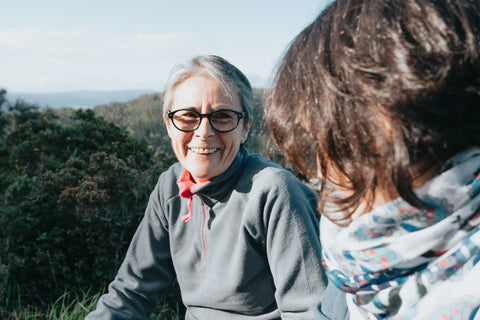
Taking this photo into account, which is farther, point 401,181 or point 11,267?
point 11,267

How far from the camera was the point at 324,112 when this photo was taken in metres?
0.84

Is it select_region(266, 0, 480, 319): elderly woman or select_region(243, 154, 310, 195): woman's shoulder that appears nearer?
select_region(266, 0, 480, 319): elderly woman

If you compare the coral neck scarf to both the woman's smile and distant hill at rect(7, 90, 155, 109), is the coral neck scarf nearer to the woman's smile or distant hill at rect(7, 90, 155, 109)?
the woman's smile

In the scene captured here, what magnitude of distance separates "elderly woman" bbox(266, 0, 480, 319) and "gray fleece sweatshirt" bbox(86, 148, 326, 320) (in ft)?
1.39

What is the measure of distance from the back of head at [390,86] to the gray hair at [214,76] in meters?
0.73

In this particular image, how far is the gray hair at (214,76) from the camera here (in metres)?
1.59

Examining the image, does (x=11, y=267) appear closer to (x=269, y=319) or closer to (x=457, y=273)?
(x=269, y=319)

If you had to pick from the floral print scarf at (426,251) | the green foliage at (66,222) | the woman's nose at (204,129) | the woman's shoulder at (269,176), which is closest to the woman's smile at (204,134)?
the woman's nose at (204,129)

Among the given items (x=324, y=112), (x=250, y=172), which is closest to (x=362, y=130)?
(x=324, y=112)

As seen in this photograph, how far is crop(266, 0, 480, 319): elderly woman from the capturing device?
738 millimetres

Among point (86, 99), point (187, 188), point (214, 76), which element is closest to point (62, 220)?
point (187, 188)

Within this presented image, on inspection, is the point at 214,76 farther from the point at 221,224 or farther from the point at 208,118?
the point at 221,224

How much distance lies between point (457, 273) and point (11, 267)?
3432mm

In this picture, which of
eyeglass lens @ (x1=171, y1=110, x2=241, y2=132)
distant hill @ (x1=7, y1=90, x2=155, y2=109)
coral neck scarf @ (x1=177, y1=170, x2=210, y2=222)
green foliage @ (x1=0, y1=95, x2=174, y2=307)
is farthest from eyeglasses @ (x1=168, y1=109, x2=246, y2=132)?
distant hill @ (x1=7, y1=90, x2=155, y2=109)
